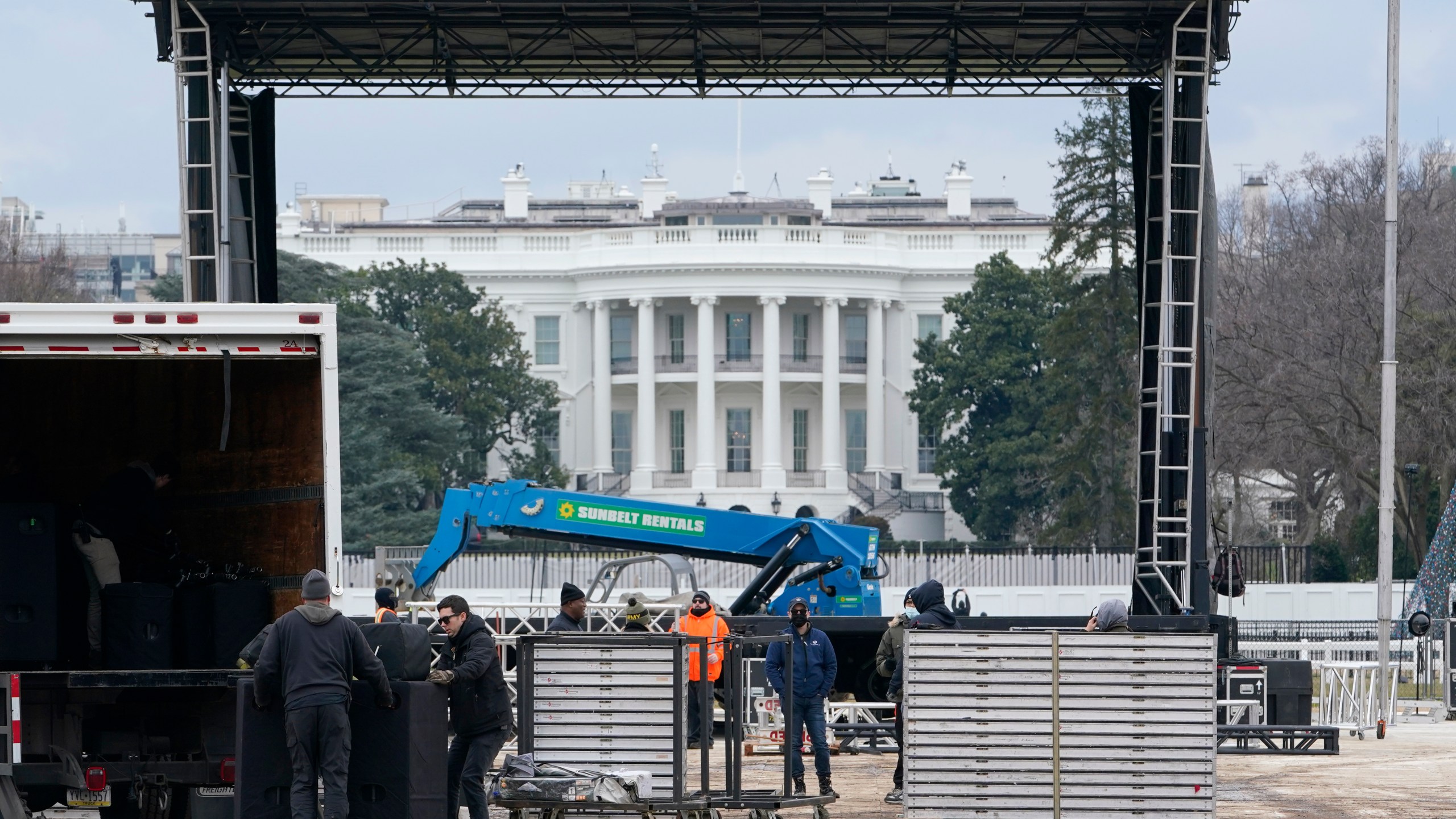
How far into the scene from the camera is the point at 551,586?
157ft

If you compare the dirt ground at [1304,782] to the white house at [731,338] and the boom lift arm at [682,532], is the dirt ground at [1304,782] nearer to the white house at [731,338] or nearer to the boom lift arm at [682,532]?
the boom lift arm at [682,532]

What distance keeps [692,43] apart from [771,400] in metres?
59.9

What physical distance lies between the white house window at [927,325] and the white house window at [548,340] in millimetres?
14410

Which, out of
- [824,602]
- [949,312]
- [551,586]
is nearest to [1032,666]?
[824,602]

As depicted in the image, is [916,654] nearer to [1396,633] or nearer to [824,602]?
[824,602]

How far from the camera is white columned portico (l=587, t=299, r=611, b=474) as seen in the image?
86.6 m

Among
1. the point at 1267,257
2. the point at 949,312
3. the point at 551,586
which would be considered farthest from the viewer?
the point at 949,312

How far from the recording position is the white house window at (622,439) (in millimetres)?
88125

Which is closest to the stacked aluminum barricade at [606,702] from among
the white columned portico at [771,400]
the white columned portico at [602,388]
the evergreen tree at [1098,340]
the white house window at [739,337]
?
the evergreen tree at [1098,340]

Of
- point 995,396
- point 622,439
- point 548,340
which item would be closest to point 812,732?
point 995,396

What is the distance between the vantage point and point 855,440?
87688 millimetres

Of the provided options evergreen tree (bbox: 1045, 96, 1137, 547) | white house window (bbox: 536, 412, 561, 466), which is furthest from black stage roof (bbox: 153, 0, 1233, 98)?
white house window (bbox: 536, 412, 561, 466)

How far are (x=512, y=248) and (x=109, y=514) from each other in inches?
3014

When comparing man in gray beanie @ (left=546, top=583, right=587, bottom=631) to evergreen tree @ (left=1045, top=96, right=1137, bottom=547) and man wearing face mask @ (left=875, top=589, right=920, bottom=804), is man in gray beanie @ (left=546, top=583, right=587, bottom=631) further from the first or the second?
evergreen tree @ (left=1045, top=96, right=1137, bottom=547)
